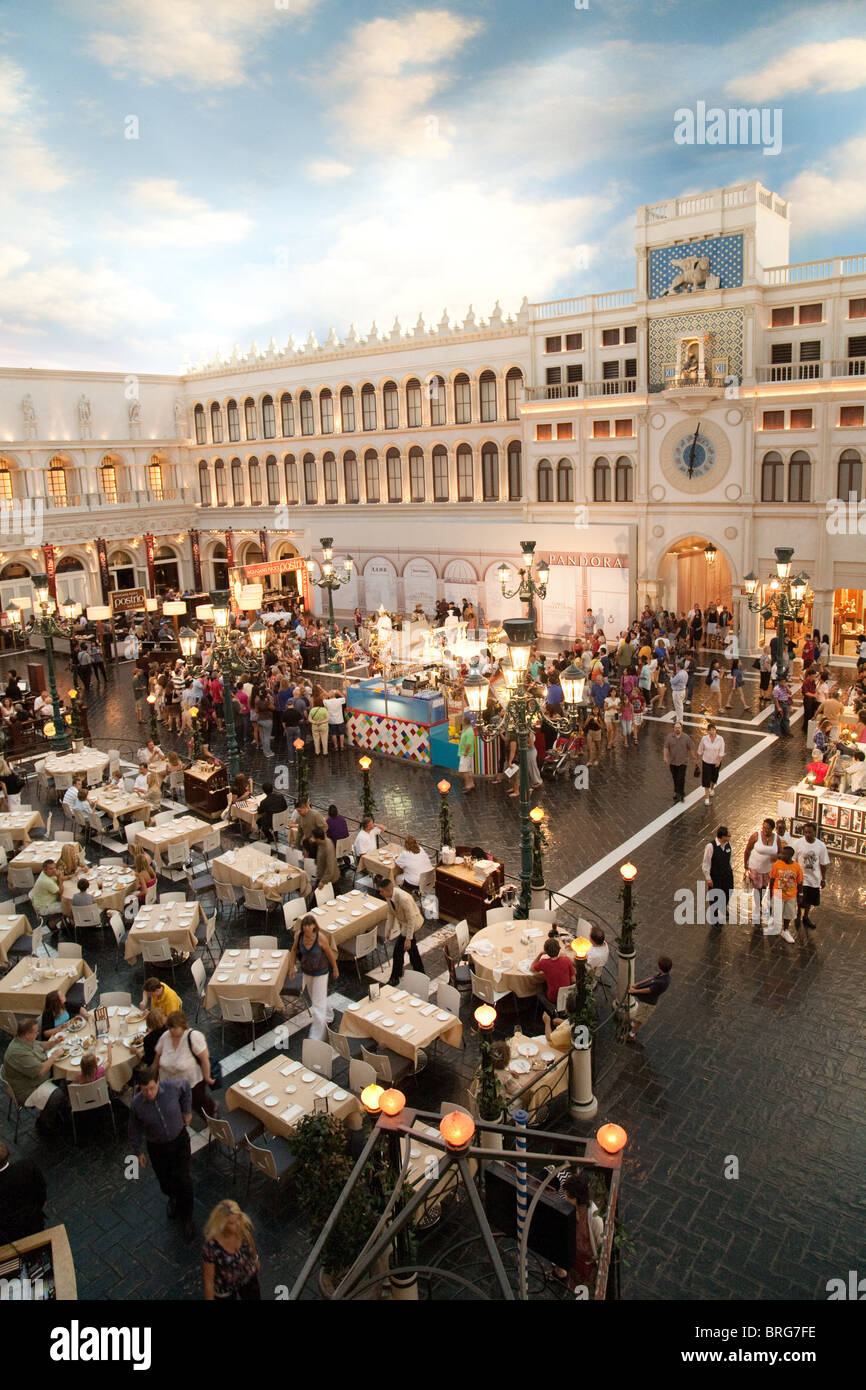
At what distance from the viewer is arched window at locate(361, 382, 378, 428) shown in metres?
37.6

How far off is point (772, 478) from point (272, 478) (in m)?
24.1

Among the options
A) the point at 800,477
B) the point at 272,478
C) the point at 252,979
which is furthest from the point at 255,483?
the point at 252,979

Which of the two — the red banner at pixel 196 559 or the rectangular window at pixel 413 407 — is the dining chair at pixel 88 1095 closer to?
the rectangular window at pixel 413 407

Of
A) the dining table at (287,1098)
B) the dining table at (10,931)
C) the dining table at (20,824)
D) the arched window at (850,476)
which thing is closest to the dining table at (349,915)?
the dining table at (287,1098)

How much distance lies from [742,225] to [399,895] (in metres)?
23.4

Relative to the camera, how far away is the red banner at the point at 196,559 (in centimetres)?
4547

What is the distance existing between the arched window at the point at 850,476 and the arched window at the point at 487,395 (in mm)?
13239

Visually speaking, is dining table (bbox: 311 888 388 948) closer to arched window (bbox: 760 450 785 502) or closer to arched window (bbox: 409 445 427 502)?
arched window (bbox: 760 450 785 502)

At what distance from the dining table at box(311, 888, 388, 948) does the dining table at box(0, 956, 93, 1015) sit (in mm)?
2887

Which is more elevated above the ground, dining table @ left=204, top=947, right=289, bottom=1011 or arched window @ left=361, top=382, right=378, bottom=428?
arched window @ left=361, top=382, right=378, bottom=428

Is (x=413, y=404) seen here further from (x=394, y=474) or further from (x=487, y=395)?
(x=487, y=395)

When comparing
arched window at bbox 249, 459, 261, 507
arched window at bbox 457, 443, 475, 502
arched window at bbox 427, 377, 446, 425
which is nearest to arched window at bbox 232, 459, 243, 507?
arched window at bbox 249, 459, 261, 507

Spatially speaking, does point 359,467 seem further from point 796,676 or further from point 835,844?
point 835,844
